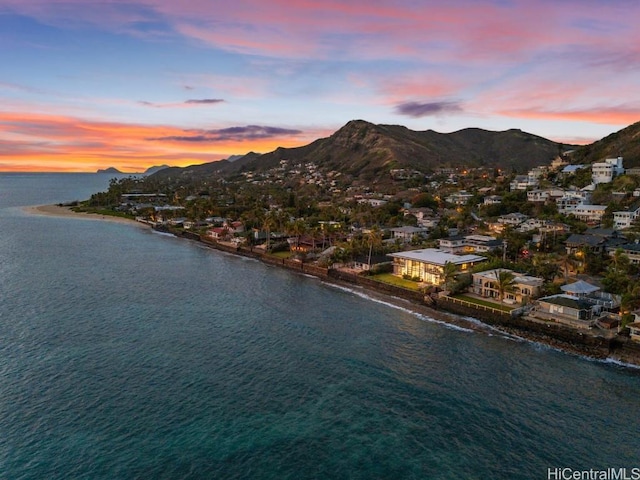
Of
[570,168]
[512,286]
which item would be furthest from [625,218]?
[570,168]

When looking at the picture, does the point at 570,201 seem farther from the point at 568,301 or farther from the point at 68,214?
the point at 68,214

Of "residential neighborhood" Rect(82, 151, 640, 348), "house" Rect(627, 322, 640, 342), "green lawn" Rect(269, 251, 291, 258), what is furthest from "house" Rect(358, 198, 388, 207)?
"house" Rect(627, 322, 640, 342)

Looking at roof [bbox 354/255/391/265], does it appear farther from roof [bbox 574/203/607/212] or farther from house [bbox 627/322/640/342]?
roof [bbox 574/203/607/212]

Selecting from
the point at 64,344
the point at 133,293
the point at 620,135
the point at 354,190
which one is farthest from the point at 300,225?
the point at 620,135

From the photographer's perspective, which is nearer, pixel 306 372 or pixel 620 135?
pixel 306 372

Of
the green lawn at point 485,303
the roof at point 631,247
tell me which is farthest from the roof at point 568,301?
the roof at point 631,247

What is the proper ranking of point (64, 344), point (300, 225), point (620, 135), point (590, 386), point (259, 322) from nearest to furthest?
point (590, 386), point (64, 344), point (259, 322), point (300, 225), point (620, 135)

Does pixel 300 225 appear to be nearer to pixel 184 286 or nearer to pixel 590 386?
pixel 184 286
